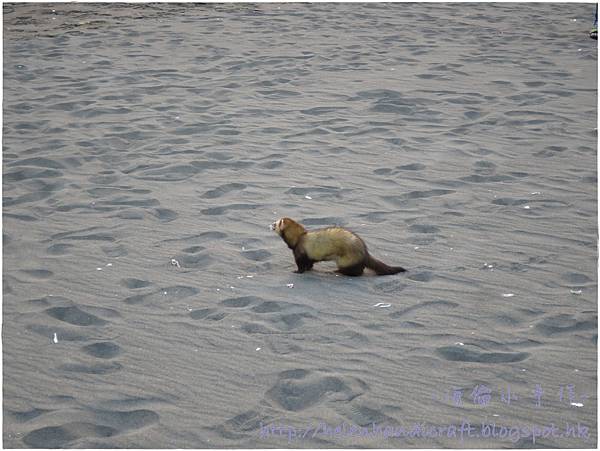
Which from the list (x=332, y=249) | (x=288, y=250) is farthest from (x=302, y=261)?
(x=288, y=250)

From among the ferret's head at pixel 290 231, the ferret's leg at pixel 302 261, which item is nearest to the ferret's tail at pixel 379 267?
the ferret's leg at pixel 302 261

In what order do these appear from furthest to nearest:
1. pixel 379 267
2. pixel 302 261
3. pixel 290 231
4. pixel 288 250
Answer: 1. pixel 288 250
2. pixel 290 231
3. pixel 302 261
4. pixel 379 267

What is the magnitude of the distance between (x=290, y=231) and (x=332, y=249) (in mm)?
331

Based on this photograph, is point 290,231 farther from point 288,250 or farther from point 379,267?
point 379,267

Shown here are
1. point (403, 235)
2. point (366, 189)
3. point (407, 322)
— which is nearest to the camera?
point (407, 322)

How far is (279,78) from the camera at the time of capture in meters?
10.8

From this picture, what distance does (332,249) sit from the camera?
5.33 metres

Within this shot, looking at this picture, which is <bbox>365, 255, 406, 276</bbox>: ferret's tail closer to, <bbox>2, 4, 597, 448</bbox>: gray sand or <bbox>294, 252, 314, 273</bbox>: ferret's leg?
<bbox>2, 4, 597, 448</bbox>: gray sand

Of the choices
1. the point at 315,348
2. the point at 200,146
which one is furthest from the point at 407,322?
the point at 200,146

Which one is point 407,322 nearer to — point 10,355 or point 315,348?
point 315,348

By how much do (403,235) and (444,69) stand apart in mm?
5597

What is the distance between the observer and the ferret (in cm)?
526

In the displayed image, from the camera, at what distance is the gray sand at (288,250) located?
3969mm

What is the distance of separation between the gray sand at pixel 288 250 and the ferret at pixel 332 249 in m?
0.08
